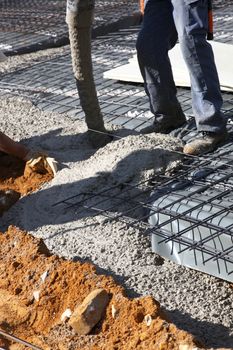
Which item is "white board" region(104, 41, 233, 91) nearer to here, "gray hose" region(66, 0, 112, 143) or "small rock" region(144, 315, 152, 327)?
"gray hose" region(66, 0, 112, 143)

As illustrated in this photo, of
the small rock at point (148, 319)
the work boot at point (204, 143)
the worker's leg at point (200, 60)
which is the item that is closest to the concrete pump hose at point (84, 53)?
the worker's leg at point (200, 60)

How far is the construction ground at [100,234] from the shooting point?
3.11 metres

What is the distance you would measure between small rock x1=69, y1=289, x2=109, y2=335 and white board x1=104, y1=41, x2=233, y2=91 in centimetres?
288

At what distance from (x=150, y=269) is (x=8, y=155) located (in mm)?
1949

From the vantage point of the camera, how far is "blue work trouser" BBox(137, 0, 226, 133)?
4.45 m

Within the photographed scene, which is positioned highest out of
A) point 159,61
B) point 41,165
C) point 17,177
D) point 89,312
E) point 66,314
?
point 159,61

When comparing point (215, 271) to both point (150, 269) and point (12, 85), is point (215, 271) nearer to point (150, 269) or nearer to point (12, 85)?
point (150, 269)

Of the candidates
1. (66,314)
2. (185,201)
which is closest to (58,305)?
(66,314)

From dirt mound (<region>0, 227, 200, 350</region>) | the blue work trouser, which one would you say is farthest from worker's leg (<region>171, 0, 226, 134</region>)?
dirt mound (<region>0, 227, 200, 350</region>)

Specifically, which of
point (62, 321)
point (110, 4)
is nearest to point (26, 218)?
point (62, 321)

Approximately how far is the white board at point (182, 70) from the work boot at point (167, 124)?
2.20ft

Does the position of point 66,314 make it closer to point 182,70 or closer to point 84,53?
point 84,53

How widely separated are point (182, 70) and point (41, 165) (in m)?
1.70

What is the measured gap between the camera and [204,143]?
4.58 m
